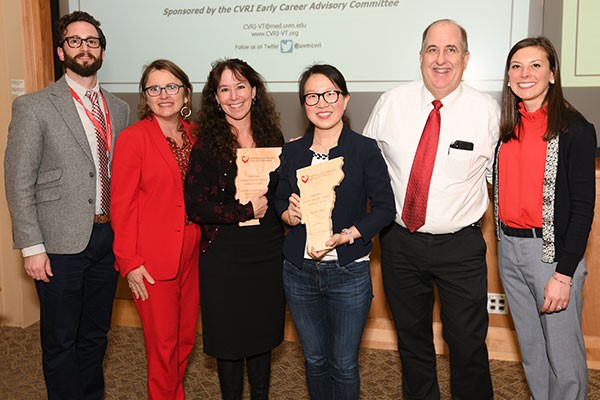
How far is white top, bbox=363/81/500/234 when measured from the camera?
A: 94.2 inches

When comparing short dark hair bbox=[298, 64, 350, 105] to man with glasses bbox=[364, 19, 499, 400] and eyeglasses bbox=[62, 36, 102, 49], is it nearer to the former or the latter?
man with glasses bbox=[364, 19, 499, 400]

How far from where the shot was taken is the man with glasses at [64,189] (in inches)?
101

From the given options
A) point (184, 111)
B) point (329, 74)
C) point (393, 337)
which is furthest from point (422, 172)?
point (393, 337)

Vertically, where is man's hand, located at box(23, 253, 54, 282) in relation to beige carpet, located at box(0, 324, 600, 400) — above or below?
above

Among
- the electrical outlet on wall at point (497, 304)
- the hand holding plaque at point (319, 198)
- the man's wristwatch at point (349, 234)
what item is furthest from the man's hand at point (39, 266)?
the electrical outlet on wall at point (497, 304)

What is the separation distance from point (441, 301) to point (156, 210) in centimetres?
134

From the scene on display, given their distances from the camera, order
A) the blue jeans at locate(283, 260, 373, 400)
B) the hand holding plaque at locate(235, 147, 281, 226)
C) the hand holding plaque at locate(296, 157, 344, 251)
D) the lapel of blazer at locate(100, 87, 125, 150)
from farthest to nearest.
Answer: the lapel of blazer at locate(100, 87, 125, 150) → the hand holding plaque at locate(235, 147, 281, 226) → the blue jeans at locate(283, 260, 373, 400) → the hand holding plaque at locate(296, 157, 344, 251)

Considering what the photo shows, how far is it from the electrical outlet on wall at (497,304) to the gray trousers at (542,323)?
4.34 feet

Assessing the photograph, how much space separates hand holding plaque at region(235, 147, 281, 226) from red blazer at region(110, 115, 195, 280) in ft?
0.99

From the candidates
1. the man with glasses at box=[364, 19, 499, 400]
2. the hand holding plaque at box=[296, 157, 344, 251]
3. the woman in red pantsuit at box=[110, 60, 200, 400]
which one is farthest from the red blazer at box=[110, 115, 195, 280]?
the man with glasses at box=[364, 19, 499, 400]

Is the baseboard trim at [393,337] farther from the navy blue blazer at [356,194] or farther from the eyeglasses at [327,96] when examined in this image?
the eyeglasses at [327,96]

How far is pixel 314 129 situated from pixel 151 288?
1.00 metres

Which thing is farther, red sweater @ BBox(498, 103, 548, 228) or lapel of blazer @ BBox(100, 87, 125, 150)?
lapel of blazer @ BBox(100, 87, 125, 150)

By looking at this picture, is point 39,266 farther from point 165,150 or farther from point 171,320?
point 165,150
